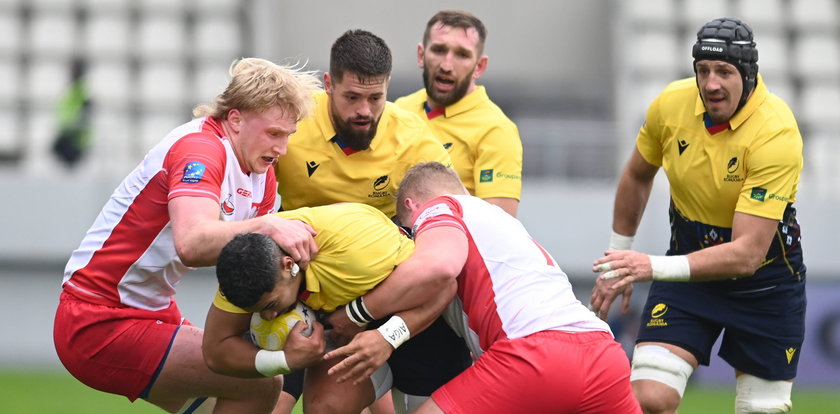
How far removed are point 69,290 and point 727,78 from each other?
340cm

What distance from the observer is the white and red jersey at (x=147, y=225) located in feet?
16.9

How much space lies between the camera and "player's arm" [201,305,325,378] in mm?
4852

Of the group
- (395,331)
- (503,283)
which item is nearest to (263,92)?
(395,331)

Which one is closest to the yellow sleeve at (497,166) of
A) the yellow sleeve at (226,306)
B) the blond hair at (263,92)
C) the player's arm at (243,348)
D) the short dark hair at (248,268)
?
the blond hair at (263,92)

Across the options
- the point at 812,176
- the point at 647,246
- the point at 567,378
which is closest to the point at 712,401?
the point at 647,246

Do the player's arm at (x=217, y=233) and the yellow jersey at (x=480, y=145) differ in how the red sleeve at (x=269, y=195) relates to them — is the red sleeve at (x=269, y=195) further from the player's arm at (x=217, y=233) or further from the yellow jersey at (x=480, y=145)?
the yellow jersey at (x=480, y=145)

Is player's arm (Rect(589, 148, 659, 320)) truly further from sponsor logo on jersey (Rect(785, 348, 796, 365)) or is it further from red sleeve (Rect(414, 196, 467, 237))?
red sleeve (Rect(414, 196, 467, 237))

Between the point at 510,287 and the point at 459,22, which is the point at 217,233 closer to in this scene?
the point at 510,287

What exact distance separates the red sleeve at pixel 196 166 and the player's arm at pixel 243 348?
1.62ft

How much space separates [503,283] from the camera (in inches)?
194

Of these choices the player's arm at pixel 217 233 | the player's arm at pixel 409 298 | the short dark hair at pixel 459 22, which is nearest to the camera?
the player's arm at pixel 217 233

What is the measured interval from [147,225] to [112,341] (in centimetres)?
54

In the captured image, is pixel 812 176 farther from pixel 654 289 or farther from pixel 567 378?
pixel 567 378

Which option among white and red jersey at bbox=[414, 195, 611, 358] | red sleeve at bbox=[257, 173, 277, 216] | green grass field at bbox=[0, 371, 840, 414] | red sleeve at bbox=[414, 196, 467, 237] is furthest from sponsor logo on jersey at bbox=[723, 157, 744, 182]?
green grass field at bbox=[0, 371, 840, 414]
